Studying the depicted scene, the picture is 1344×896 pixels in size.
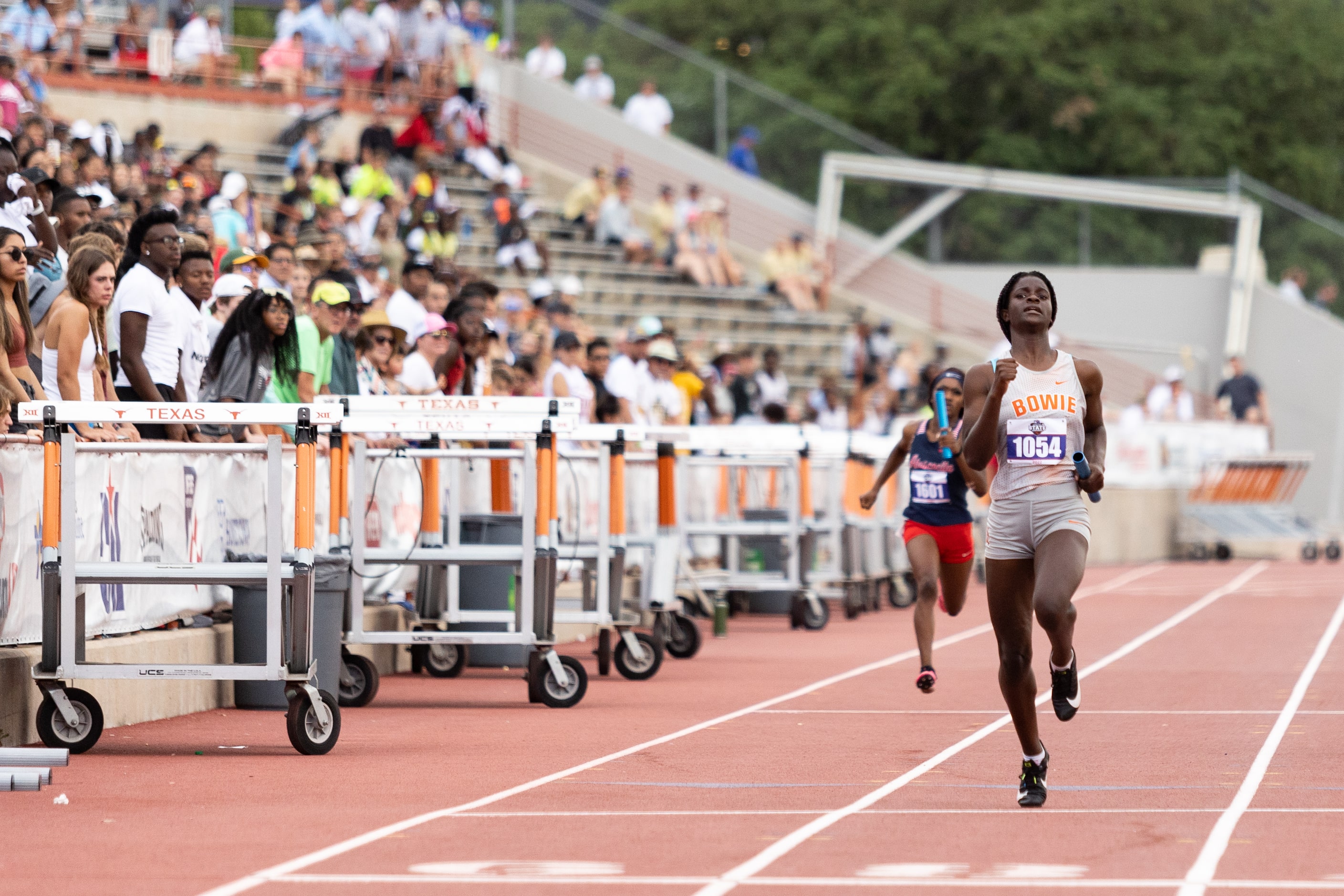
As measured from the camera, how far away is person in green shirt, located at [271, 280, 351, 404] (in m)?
14.3

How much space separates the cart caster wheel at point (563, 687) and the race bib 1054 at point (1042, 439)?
15.9 feet

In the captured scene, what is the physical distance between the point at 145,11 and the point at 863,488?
17.1 meters

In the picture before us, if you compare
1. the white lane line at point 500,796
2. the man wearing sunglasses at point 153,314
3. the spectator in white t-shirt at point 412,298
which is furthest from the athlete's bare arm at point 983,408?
the spectator in white t-shirt at point 412,298

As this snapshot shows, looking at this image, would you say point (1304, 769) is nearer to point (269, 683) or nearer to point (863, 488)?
point (269, 683)

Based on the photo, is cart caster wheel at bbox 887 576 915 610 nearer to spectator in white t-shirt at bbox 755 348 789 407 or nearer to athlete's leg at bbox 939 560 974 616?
spectator in white t-shirt at bbox 755 348 789 407

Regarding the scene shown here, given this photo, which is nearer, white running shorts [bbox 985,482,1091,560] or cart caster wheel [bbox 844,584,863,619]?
white running shorts [bbox 985,482,1091,560]

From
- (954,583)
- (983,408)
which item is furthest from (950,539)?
(983,408)

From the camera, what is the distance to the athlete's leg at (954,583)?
14.1 m

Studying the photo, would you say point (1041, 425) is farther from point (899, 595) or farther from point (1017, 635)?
point (899, 595)

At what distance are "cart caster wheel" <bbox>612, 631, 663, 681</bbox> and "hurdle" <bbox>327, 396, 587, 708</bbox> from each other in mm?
1038

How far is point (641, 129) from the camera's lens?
3888cm

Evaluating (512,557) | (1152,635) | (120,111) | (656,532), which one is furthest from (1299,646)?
(120,111)

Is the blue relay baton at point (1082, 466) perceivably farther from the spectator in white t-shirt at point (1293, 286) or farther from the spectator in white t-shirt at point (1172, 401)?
the spectator in white t-shirt at point (1293, 286)

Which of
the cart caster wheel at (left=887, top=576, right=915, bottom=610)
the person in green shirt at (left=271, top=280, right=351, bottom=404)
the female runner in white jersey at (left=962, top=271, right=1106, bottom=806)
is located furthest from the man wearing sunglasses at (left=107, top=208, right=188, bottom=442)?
the cart caster wheel at (left=887, top=576, right=915, bottom=610)
